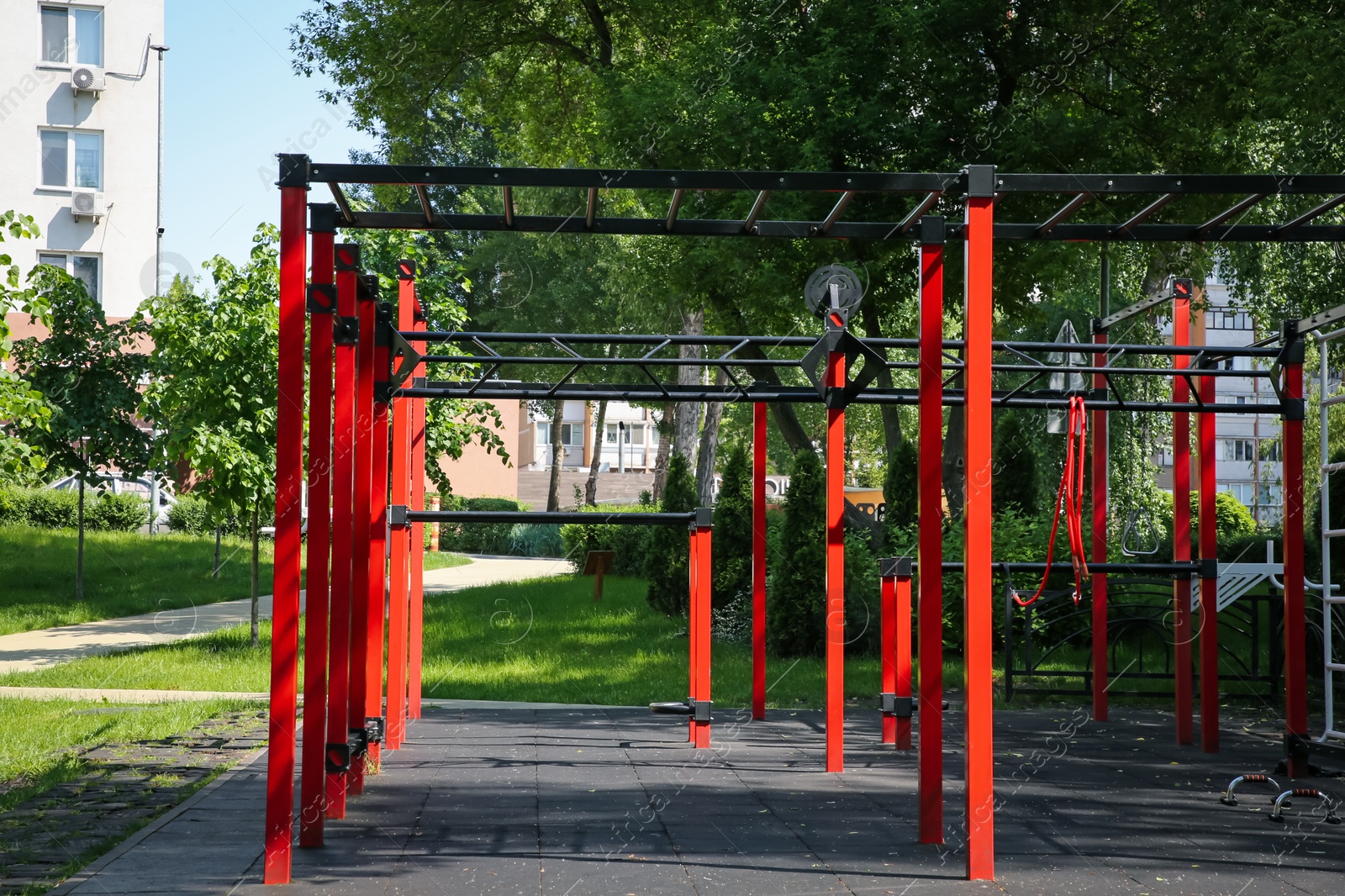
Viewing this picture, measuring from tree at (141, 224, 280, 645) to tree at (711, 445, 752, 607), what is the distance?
5730mm

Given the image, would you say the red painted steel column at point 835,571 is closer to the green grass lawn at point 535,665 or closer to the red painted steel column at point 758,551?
the red painted steel column at point 758,551

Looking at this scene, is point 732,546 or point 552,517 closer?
point 552,517

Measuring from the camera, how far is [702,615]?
781 cm

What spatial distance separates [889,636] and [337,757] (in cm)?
389

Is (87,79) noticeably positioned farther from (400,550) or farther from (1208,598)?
(1208,598)

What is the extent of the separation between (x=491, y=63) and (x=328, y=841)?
18.0 m

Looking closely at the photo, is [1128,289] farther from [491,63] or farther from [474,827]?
[474,827]

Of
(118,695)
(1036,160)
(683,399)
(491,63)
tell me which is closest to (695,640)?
(683,399)

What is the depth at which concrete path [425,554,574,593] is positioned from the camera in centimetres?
2127

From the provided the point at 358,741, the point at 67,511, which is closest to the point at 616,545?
the point at 67,511

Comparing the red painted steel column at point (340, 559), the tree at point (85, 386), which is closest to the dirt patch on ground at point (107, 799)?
the red painted steel column at point (340, 559)

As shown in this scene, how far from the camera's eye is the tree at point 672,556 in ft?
52.7

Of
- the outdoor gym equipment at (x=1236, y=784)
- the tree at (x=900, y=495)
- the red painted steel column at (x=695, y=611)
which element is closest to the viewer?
the outdoor gym equipment at (x=1236, y=784)

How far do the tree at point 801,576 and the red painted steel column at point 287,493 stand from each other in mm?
8646
